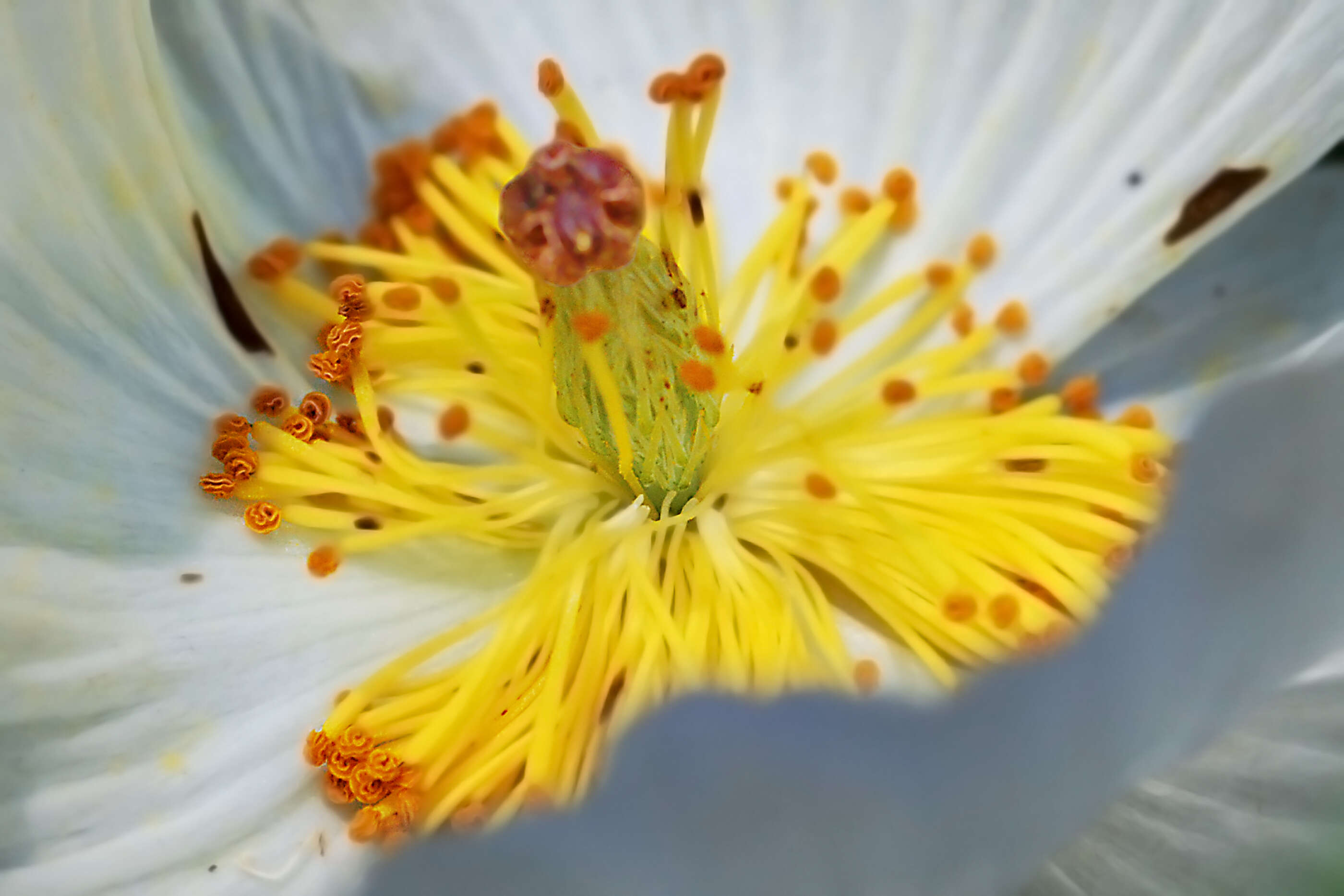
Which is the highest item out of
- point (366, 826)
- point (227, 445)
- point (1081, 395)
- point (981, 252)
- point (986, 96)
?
point (986, 96)

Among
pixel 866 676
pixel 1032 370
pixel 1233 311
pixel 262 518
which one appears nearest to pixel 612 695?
pixel 866 676

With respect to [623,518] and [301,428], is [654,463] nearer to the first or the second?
[623,518]

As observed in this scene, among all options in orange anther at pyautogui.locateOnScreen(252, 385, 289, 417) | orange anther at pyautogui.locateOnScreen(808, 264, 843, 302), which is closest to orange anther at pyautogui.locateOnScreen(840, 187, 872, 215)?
orange anther at pyautogui.locateOnScreen(808, 264, 843, 302)

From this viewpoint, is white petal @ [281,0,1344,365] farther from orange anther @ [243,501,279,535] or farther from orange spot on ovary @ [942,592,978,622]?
orange anther @ [243,501,279,535]

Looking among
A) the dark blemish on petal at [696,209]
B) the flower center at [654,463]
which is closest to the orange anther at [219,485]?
the flower center at [654,463]

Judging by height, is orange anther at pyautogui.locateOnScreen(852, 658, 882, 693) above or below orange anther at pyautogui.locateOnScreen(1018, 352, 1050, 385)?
below

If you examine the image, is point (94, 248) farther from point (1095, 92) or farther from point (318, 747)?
point (1095, 92)


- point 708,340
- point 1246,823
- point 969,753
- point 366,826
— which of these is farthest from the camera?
point 708,340
